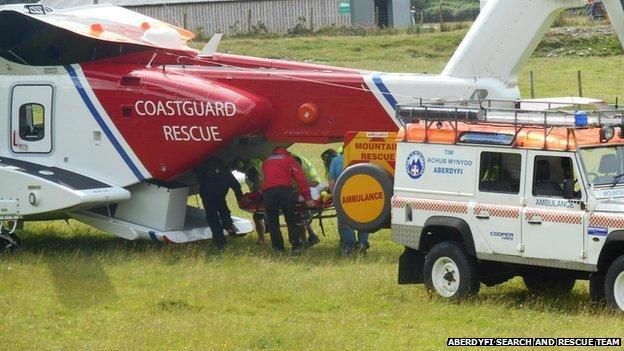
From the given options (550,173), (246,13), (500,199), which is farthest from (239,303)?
(246,13)

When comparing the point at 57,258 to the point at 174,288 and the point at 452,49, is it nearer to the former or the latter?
the point at 174,288

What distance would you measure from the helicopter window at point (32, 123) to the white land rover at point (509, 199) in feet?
21.7

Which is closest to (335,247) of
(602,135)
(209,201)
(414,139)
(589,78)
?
(209,201)

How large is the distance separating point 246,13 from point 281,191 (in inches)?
1615

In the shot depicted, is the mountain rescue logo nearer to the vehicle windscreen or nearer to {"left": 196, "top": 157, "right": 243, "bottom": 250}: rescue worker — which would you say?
the vehicle windscreen

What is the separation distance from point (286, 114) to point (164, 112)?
5.87ft

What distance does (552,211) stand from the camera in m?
13.8

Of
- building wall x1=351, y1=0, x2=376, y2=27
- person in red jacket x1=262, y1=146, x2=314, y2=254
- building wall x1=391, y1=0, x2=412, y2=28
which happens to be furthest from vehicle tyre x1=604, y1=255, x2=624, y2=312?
building wall x1=391, y1=0, x2=412, y2=28

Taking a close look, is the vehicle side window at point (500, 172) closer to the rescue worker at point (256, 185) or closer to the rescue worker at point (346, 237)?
the rescue worker at point (346, 237)

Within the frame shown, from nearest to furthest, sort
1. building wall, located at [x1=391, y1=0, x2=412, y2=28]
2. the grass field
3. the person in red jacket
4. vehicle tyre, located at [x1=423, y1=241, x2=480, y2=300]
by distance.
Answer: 1. the grass field
2. vehicle tyre, located at [x1=423, y1=241, x2=480, y2=300]
3. the person in red jacket
4. building wall, located at [x1=391, y1=0, x2=412, y2=28]

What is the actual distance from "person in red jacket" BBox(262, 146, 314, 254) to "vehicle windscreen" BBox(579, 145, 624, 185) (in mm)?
5675

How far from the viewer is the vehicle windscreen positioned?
1379 cm

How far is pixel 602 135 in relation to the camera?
45.7 feet

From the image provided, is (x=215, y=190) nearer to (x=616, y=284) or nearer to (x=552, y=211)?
(x=552, y=211)
